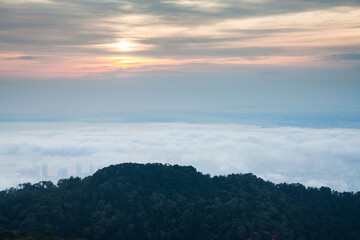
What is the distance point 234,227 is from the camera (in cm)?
4028

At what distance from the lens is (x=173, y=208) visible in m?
43.2

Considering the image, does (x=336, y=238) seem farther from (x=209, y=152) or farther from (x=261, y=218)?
(x=209, y=152)

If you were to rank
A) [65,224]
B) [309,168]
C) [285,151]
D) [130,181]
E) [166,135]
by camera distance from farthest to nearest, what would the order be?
1. [166,135]
2. [285,151]
3. [309,168]
4. [130,181]
5. [65,224]

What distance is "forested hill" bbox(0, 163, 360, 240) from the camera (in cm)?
3938

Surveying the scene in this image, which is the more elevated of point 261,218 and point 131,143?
point 261,218

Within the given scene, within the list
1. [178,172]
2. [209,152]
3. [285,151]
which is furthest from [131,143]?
[178,172]

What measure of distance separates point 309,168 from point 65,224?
126606 millimetres

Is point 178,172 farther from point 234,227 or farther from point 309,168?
point 309,168

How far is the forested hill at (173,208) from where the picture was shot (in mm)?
39375

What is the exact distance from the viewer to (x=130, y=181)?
48.7 m

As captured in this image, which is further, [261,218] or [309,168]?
[309,168]

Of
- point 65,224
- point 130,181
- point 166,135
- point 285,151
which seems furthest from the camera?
point 166,135

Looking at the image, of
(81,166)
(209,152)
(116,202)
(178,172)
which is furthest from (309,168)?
(116,202)

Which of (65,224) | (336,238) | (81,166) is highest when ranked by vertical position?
(65,224)
